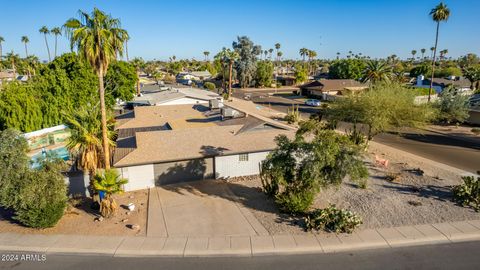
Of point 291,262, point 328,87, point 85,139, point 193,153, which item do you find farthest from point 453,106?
point 85,139

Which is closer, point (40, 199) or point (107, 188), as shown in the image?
point (40, 199)

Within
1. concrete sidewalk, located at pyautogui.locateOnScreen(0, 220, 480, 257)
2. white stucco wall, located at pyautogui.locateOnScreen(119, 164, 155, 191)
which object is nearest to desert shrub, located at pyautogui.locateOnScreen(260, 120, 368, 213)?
concrete sidewalk, located at pyautogui.locateOnScreen(0, 220, 480, 257)

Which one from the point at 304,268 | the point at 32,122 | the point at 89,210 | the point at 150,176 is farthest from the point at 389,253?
the point at 32,122

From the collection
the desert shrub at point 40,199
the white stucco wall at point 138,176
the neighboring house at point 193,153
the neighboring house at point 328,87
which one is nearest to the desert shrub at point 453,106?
the neighboring house at point 328,87

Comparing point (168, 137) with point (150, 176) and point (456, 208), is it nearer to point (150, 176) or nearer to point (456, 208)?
point (150, 176)

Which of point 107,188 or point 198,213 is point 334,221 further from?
point 107,188

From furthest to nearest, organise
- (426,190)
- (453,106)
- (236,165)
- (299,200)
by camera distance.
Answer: (453,106) → (236,165) → (426,190) → (299,200)
